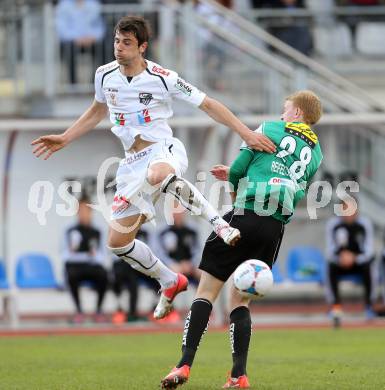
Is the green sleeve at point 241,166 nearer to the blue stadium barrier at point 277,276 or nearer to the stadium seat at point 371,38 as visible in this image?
the blue stadium barrier at point 277,276

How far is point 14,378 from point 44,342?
4.65m

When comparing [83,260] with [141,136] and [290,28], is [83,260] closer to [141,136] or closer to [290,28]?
[290,28]

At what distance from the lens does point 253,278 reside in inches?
309

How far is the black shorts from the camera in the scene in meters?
8.21

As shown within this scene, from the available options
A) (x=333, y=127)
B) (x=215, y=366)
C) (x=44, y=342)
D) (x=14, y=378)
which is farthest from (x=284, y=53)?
(x=14, y=378)

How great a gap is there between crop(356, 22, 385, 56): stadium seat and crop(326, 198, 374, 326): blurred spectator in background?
463 cm

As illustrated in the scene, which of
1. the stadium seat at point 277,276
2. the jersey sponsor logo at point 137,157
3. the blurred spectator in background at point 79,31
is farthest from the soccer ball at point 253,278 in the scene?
the blurred spectator in background at point 79,31

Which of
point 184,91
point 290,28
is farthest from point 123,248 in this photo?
point 290,28

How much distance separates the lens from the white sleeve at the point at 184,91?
8.92m

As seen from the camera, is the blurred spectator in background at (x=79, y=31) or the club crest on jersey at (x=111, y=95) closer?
the club crest on jersey at (x=111, y=95)

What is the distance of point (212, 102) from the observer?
8.88 meters

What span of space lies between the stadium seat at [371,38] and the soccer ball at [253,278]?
13339 millimetres

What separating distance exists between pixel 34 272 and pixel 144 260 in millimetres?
7829

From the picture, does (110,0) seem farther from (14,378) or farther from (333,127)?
(14,378)
